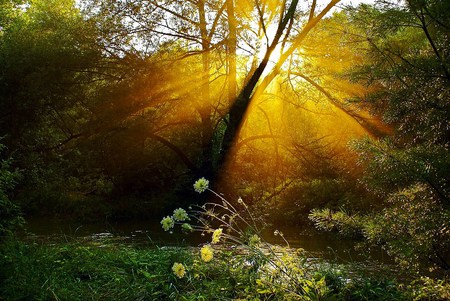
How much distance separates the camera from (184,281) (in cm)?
429

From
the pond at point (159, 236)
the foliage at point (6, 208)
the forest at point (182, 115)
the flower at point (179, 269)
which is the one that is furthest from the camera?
the forest at point (182, 115)

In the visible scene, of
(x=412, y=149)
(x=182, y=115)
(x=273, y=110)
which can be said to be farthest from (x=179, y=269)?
(x=273, y=110)

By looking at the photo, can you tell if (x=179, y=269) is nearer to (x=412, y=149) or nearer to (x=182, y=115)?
(x=412, y=149)

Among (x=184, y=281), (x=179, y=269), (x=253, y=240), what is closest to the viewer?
(x=179, y=269)

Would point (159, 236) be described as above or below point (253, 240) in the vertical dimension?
below

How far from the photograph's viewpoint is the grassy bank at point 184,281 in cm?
370

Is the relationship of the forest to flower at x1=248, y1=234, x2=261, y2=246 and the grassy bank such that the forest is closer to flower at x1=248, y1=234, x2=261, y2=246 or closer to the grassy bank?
the grassy bank

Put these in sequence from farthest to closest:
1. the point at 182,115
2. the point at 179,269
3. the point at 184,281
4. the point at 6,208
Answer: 1. the point at 182,115
2. the point at 6,208
3. the point at 184,281
4. the point at 179,269

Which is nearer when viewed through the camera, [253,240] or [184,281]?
[253,240]

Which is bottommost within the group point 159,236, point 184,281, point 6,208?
point 159,236

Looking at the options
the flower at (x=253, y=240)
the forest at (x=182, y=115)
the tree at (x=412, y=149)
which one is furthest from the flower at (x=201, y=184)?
the forest at (x=182, y=115)

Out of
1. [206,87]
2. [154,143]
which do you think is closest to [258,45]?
[206,87]

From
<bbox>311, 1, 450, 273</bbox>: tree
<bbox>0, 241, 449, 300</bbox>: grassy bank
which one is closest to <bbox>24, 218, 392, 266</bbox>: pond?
<bbox>0, 241, 449, 300</bbox>: grassy bank

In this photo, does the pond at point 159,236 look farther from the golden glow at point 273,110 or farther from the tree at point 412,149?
the tree at point 412,149
